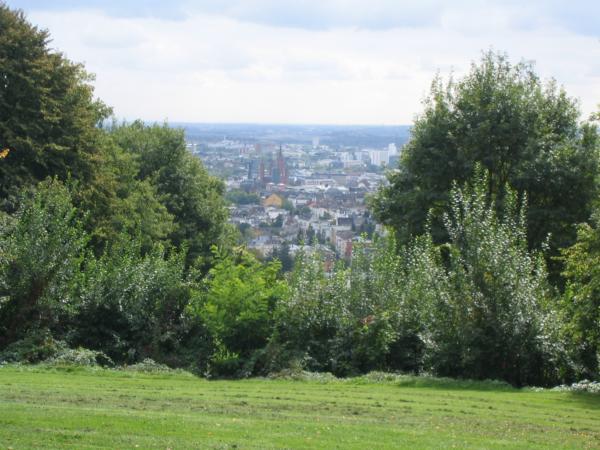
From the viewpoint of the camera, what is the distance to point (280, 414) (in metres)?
14.0

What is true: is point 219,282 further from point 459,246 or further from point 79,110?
point 79,110

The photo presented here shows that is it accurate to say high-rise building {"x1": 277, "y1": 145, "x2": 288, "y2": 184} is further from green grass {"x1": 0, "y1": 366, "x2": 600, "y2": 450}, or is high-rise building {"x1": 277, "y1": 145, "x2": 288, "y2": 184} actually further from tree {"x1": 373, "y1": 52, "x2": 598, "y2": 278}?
green grass {"x1": 0, "y1": 366, "x2": 600, "y2": 450}

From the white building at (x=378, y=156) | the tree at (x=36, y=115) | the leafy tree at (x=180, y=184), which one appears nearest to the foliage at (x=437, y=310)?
the tree at (x=36, y=115)

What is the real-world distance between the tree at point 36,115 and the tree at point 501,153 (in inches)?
515

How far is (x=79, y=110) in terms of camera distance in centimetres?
3475

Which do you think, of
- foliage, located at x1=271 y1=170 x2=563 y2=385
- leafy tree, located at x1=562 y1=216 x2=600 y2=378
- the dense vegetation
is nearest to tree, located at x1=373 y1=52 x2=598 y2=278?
the dense vegetation

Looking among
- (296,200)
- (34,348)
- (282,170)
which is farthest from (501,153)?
(282,170)

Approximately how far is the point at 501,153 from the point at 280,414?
22173 millimetres

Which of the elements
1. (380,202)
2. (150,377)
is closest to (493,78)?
(380,202)

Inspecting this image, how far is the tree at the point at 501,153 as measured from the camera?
32031 mm

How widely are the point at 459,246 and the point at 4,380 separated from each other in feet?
37.4

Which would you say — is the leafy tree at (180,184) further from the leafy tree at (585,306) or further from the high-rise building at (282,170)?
the high-rise building at (282,170)

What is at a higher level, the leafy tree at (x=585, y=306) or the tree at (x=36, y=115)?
the tree at (x=36, y=115)

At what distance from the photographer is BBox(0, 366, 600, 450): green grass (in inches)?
452
